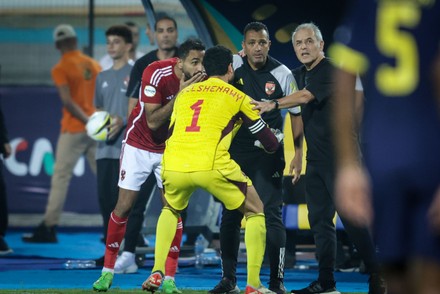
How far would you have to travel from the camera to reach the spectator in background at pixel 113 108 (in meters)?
11.1

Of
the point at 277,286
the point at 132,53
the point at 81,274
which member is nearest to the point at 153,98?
the point at 277,286

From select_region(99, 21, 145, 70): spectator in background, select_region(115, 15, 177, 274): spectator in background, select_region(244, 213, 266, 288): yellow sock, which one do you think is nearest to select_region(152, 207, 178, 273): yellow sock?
select_region(244, 213, 266, 288): yellow sock

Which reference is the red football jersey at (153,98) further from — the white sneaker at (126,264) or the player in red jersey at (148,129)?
the white sneaker at (126,264)

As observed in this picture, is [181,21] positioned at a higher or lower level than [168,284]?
higher

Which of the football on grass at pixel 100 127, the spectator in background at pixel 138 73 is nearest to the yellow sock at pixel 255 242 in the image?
the spectator in background at pixel 138 73

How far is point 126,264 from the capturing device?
10375 millimetres

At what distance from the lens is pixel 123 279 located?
984cm

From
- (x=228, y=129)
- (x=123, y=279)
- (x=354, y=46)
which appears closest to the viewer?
(x=354, y=46)

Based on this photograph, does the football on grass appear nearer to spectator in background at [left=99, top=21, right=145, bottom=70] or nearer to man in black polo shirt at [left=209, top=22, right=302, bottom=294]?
spectator in background at [left=99, top=21, right=145, bottom=70]

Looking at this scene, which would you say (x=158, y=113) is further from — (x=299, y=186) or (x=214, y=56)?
(x=299, y=186)

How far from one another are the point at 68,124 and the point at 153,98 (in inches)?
207

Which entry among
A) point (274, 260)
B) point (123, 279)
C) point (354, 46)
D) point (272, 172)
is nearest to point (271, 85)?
point (272, 172)

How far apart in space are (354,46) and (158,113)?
4518 mm

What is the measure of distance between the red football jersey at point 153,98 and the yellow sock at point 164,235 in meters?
1.18
